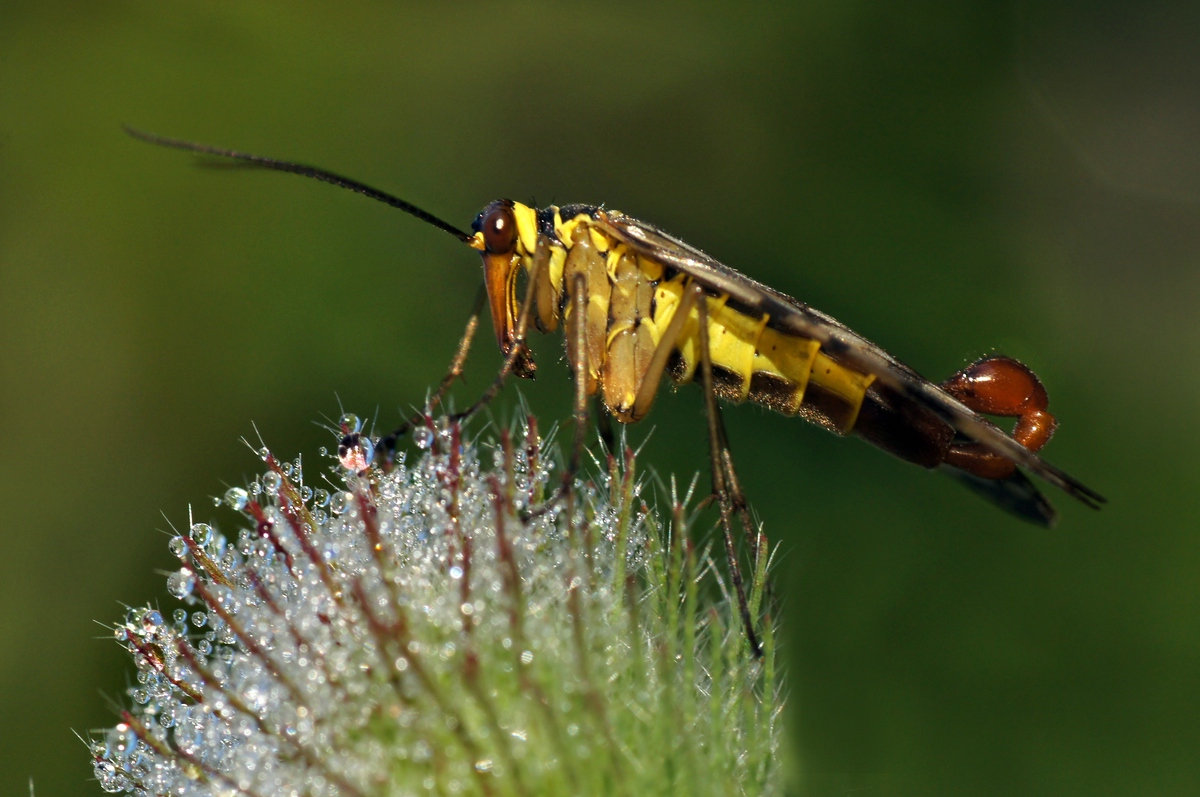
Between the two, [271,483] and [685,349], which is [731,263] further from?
[271,483]

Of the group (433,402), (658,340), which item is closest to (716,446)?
(658,340)

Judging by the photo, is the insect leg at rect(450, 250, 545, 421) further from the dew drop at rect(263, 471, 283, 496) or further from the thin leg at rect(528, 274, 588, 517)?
the dew drop at rect(263, 471, 283, 496)

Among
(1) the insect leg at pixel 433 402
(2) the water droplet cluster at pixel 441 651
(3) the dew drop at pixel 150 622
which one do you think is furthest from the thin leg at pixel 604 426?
(3) the dew drop at pixel 150 622

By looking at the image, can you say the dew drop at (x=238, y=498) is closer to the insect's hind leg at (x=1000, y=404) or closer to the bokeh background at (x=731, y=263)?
the insect's hind leg at (x=1000, y=404)

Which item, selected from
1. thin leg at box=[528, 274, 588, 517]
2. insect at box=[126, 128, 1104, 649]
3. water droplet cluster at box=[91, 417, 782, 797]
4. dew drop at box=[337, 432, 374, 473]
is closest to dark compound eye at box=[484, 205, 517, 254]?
insect at box=[126, 128, 1104, 649]

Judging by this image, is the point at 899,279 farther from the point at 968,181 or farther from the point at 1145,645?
the point at 1145,645

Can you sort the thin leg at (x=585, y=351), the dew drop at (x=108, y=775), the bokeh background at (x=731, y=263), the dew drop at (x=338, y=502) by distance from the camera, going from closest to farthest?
the dew drop at (x=108, y=775)
the dew drop at (x=338, y=502)
the thin leg at (x=585, y=351)
the bokeh background at (x=731, y=263)
